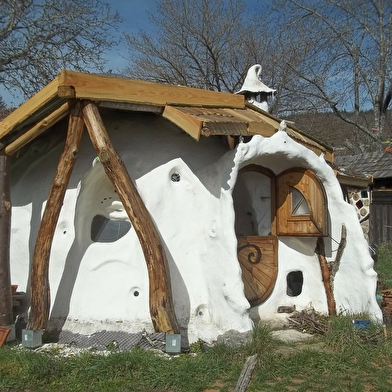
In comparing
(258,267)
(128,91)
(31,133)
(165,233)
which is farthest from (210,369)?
(31,133)

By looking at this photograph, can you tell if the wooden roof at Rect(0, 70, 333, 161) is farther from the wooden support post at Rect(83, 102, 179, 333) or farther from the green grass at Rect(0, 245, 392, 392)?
the green grass at Rect(0, 245, 392, 392)

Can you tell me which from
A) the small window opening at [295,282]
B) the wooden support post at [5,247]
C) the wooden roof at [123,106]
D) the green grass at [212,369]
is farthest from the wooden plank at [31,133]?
the small window opening at [295,282]

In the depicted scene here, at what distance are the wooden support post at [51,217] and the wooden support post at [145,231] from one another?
21 cm

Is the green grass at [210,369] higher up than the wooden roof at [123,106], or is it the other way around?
the wooden roof at [123,106]

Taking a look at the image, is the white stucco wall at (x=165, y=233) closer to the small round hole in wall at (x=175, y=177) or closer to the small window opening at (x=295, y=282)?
the small round hole in wall at (x=175, y=177)

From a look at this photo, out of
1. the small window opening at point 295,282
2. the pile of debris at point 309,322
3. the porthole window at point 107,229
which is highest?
the porthole window at point 107,229

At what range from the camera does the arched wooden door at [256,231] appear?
7.20 m

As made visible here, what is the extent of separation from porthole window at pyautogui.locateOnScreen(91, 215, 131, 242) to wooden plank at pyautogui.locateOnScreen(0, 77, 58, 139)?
1.50 metres

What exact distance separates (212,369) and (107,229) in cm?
238

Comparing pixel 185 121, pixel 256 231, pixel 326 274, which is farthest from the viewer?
pixel 256 231

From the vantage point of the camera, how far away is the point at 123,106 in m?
6.21

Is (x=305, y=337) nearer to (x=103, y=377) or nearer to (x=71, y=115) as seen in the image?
(x=103, y=377)

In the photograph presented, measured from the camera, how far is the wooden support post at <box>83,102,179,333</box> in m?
5.68

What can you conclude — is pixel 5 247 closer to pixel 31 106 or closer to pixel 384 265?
pixel 31 106
